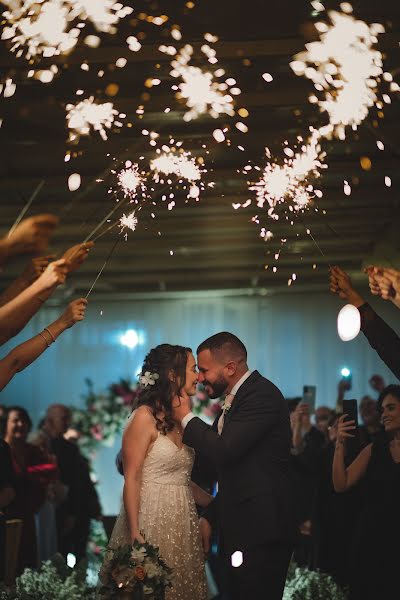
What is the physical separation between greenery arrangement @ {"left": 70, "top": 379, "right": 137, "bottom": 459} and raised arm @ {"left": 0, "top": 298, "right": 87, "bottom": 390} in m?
7.52

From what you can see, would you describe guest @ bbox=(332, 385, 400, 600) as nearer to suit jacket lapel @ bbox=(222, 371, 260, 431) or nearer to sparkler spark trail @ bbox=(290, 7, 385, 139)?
suit jacket lapel @ bbox=(222, 371, 260, 431)

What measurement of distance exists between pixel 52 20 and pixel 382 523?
2877 mm

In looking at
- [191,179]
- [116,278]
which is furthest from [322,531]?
[116,278]

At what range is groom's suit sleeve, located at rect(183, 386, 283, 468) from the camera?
3906mm

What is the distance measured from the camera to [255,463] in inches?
156

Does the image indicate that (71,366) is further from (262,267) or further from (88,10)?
(88,10)

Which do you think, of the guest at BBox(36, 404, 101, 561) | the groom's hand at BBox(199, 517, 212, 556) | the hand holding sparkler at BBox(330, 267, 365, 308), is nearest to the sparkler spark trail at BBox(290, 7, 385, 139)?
the hand holding sparkler at BBox(330, 267, 365, 308)

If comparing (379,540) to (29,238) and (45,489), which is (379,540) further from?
(29,238)

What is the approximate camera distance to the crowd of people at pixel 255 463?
12.2 ft

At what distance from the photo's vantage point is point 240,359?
4.18 metres

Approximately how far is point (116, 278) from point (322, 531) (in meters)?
6.40

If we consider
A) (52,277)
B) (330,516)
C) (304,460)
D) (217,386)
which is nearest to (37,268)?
(52,277)

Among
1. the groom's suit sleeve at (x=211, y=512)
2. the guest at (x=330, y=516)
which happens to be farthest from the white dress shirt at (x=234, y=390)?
the guest at (x=330, y=516)

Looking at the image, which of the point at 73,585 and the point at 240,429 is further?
the point at 73,585
